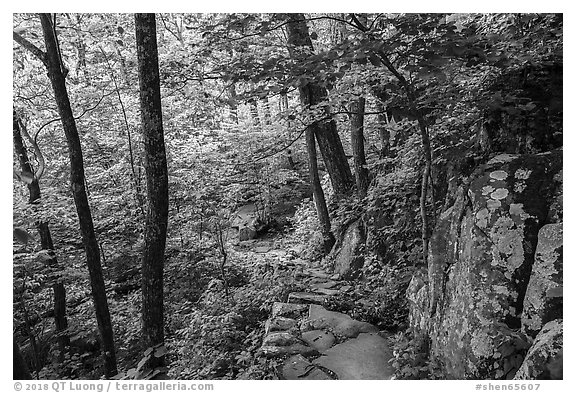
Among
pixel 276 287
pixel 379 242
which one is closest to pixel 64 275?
pixel 276 287

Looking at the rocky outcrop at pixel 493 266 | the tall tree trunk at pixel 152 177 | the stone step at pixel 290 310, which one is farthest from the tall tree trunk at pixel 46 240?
the rocky outcrop at pixel 493 266

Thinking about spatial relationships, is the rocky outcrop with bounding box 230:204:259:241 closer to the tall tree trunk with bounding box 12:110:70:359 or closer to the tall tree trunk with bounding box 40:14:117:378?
the tall tree trunk with bounding box 12:110:70:359

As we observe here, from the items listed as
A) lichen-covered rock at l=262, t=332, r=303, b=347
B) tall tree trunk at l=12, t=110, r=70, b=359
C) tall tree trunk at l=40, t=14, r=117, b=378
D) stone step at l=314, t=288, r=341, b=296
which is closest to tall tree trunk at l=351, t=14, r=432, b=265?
lichen-covered rock at l=262, t=332, r=303, b=347

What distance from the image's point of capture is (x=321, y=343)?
4566mm

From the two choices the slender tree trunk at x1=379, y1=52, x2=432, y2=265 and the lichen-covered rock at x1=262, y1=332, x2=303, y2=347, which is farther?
the lichen-covered rock at x1=262, y1=332, x2=303, y2=347

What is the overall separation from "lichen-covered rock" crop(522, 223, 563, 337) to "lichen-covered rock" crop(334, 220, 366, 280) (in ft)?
13.0

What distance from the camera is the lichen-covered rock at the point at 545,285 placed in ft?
9.29

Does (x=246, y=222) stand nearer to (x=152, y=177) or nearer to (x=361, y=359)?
(x=152, y=177)

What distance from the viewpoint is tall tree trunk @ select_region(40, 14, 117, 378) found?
5469 millimetres

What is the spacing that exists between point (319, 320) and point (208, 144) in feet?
21.5

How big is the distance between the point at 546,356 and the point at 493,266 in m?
0.83

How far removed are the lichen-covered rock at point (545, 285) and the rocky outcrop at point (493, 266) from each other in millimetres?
45

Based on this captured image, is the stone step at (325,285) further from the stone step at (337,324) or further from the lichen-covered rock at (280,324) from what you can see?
the lichen-covered rock at (280,324)

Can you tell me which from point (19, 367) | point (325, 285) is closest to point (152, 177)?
point (19, 367)
